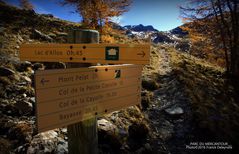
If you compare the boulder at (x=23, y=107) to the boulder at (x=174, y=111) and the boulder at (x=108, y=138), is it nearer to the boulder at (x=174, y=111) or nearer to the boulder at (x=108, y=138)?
the boulder at (x=108, y=138)

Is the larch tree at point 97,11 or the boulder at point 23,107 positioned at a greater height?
the larch tree at point 97,11

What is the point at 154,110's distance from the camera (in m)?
7.69

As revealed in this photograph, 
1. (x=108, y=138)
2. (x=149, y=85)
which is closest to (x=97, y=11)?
(x=149, y=85)

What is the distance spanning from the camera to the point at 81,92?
207 centimetres

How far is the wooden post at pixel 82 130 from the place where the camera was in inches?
88.9

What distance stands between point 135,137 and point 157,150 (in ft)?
2.09

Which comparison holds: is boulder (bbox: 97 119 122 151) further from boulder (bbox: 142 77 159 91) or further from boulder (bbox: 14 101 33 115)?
boulder (bbox: 142 77 159 91)

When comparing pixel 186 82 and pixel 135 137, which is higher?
pixel 186 82

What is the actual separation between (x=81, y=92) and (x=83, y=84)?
0.08m

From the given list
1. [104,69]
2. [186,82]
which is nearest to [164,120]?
[186,82]

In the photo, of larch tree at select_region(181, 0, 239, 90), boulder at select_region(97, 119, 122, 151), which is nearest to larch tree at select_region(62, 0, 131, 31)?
larch tree at select_region(181, 0, 239, 90)

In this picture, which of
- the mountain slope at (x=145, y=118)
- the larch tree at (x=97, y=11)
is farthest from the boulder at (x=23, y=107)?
the larch tree at (x=97, y=11)

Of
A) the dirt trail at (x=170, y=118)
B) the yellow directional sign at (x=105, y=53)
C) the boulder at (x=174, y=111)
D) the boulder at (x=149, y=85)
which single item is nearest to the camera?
the yellow directional sign at (x=105, y=53)

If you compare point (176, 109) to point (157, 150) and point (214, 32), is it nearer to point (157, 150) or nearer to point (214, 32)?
point (157, 150)
